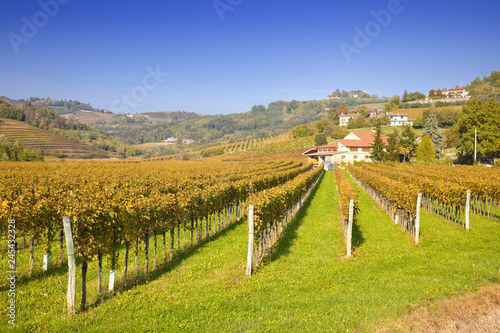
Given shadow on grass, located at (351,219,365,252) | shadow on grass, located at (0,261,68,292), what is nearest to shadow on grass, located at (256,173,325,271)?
shadow on grass, located at (351,219,365,252)

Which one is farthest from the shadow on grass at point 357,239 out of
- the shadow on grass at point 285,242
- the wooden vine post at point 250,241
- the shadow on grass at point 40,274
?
the shadow on grass at point 40,274

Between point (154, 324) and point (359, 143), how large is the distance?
271 feet

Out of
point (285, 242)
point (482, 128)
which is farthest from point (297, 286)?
point (482, 128)

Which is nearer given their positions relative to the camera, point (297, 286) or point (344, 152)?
point (297, 286)

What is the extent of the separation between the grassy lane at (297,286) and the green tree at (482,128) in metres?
51.9

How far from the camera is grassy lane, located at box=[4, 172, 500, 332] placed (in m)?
6.35

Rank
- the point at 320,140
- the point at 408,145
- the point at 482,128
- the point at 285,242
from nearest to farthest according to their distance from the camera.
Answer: the point at 285,242, the point at 482,128, the point at 408,145, the point at 320,140

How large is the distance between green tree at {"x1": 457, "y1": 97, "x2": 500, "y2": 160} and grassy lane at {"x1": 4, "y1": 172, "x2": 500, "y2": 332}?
51903 mm

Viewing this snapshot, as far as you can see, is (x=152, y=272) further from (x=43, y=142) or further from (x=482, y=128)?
(x=43, y=142)

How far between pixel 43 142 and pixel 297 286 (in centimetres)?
14203

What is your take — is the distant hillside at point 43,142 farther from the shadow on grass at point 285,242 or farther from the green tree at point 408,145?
the shadow on grass at point 285,242

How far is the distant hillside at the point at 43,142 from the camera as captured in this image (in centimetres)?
11206

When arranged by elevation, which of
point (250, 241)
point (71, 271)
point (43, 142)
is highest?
point (43, 142)

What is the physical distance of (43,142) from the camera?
121m
